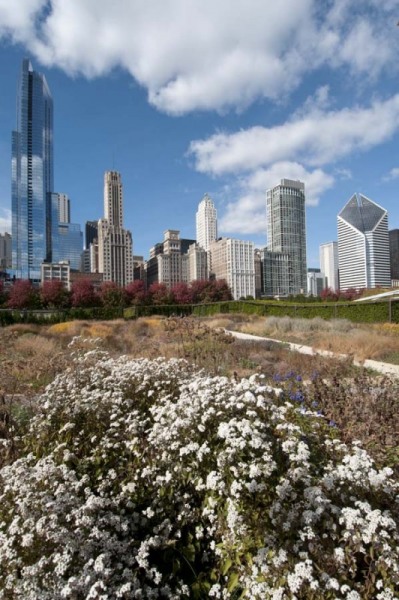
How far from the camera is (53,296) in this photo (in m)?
31.1

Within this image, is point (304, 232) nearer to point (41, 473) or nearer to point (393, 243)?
point (393, 243)

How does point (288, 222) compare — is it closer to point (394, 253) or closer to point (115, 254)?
point (394, 253)

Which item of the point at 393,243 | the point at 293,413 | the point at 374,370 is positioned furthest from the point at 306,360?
the point at 393,243

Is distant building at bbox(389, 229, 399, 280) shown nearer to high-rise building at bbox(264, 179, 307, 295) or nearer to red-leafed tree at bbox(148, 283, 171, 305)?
high-rise building at bbox(264, 179, 307, 295)

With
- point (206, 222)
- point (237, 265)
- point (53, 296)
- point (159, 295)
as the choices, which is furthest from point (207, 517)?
point (206, 222)

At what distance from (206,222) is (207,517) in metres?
171

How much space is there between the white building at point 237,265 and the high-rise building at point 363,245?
26.8m

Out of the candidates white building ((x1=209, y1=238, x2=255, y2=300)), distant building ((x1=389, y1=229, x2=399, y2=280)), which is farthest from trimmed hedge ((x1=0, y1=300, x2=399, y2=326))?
distant building ((x1=389, y1=229, x2=399, y2=280))

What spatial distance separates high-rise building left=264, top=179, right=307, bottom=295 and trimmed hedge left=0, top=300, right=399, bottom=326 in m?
114

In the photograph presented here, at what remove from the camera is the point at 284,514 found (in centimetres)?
181

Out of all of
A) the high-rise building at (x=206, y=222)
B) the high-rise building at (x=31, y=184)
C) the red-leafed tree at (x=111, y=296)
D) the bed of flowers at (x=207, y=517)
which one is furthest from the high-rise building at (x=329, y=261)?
the bed of flowers at (x=207, y=517)

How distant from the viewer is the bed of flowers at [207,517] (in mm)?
1595

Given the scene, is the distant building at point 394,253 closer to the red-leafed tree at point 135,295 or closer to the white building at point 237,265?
the white building at point 237,265

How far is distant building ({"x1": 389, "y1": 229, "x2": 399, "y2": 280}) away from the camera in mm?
114738
